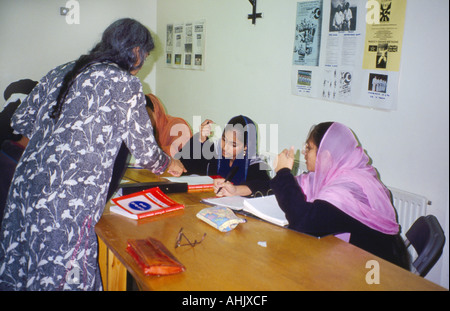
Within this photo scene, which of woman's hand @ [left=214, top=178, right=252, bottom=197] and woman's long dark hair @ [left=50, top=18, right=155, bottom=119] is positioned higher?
woman's long dark hair @ [left=50, top=18, right=155, bottom=119]

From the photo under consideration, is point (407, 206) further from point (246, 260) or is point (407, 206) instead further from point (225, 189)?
point (246, 260)

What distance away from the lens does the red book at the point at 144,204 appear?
158cm

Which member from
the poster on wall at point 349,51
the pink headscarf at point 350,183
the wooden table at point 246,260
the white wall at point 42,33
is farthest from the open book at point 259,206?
the white wall at point 42,33

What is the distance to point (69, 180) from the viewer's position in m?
1.43

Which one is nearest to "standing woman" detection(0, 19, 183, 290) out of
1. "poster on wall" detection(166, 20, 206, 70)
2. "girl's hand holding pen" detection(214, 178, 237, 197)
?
"girl's hand holding pen" detection(214, 178, 237, 197)

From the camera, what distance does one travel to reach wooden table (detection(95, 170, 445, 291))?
3.61 ft

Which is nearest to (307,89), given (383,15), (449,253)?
(383,15)

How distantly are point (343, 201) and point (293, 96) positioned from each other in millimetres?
1305

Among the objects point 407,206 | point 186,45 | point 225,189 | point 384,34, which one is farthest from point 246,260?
point 186,45

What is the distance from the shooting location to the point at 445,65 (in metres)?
1.79

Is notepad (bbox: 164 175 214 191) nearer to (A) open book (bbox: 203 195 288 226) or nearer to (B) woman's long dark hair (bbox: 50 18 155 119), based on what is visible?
(A) open book (bbox: 203 195 288 226)

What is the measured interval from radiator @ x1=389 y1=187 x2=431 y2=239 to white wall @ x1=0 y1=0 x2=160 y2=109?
11.6 feet
